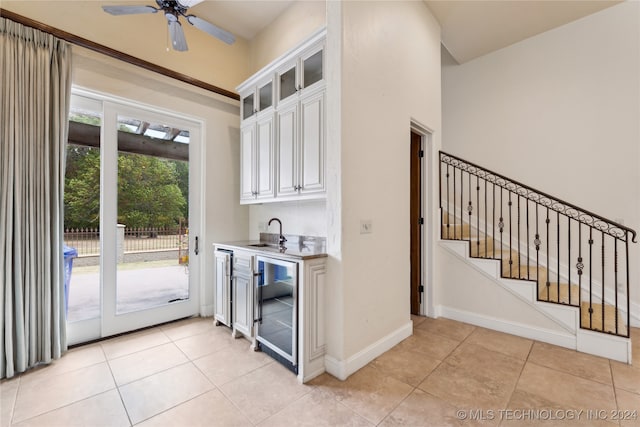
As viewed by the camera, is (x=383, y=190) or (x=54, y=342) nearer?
(x=54, y=342)

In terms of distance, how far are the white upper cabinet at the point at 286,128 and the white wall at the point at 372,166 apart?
0.25 metres

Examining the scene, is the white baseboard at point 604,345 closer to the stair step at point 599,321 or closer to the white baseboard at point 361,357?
the stair step at point 599,321

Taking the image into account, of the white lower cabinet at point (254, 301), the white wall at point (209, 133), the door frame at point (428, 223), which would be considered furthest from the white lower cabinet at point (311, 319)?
the white wall at point (209, 133)

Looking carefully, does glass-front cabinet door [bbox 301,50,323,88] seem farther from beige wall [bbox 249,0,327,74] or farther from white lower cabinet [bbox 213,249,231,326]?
white lower cabinet [bbox 213,249,231,326]

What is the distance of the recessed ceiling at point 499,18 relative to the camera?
3.29m

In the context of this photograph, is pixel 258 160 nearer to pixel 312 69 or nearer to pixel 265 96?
pixel 265 96

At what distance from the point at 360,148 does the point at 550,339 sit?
8.82 feet

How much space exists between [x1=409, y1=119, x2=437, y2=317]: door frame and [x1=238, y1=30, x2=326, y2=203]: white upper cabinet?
1605 millimetres

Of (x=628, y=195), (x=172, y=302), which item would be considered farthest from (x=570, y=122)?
(x=172, y=302)

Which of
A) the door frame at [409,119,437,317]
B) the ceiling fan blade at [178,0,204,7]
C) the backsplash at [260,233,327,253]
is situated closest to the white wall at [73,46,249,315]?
the backsplash at [260,233,327,253]

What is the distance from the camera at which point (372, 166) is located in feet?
8.08

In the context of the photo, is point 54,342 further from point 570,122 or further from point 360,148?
point 570,122

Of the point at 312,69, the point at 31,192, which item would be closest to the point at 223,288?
the point at 31,192

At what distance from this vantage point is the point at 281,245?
9.35ft
